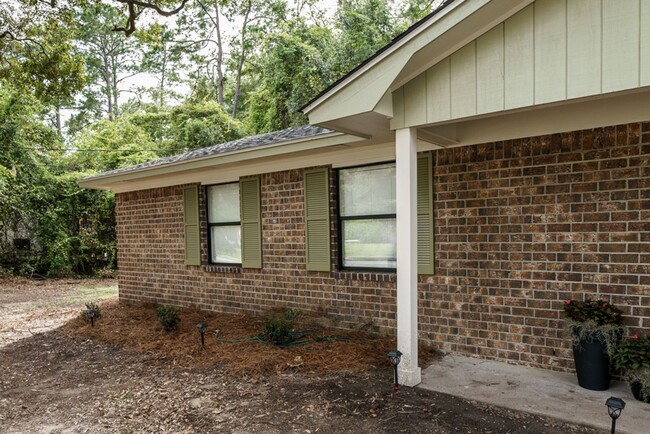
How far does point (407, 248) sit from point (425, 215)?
1.19m

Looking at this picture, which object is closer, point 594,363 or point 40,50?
point 594,363

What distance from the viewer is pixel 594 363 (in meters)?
3.64

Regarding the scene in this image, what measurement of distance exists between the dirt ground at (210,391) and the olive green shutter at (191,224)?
4.22 feet

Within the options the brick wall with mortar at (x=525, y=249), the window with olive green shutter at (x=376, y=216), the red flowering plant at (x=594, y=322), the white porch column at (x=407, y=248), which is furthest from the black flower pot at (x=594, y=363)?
the window with olive green shutter at (x=376, y=216)

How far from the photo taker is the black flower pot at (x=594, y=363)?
3600 mm

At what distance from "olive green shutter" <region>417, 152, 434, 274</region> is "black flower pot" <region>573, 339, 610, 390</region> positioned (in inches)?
62.7

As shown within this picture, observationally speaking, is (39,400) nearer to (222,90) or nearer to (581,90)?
(581,90)

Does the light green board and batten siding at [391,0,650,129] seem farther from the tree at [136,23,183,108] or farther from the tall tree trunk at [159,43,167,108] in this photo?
the tall tree trunk at [159,43,167,108]

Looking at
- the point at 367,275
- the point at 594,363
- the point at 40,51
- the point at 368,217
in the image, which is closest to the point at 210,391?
the point at 367,275

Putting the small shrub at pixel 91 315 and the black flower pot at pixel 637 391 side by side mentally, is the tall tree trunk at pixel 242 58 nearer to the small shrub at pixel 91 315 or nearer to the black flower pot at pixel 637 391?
the small shrub at pixel 91 315

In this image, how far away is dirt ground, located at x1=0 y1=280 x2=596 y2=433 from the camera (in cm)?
332

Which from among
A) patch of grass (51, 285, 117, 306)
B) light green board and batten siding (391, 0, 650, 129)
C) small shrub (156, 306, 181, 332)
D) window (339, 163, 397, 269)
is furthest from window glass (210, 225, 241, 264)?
light green board and batten siding (391, 0, 650, 129)

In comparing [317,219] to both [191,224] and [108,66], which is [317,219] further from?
[108,66]

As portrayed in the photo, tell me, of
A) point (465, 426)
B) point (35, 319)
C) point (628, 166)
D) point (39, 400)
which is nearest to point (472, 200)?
point (628, 166)
